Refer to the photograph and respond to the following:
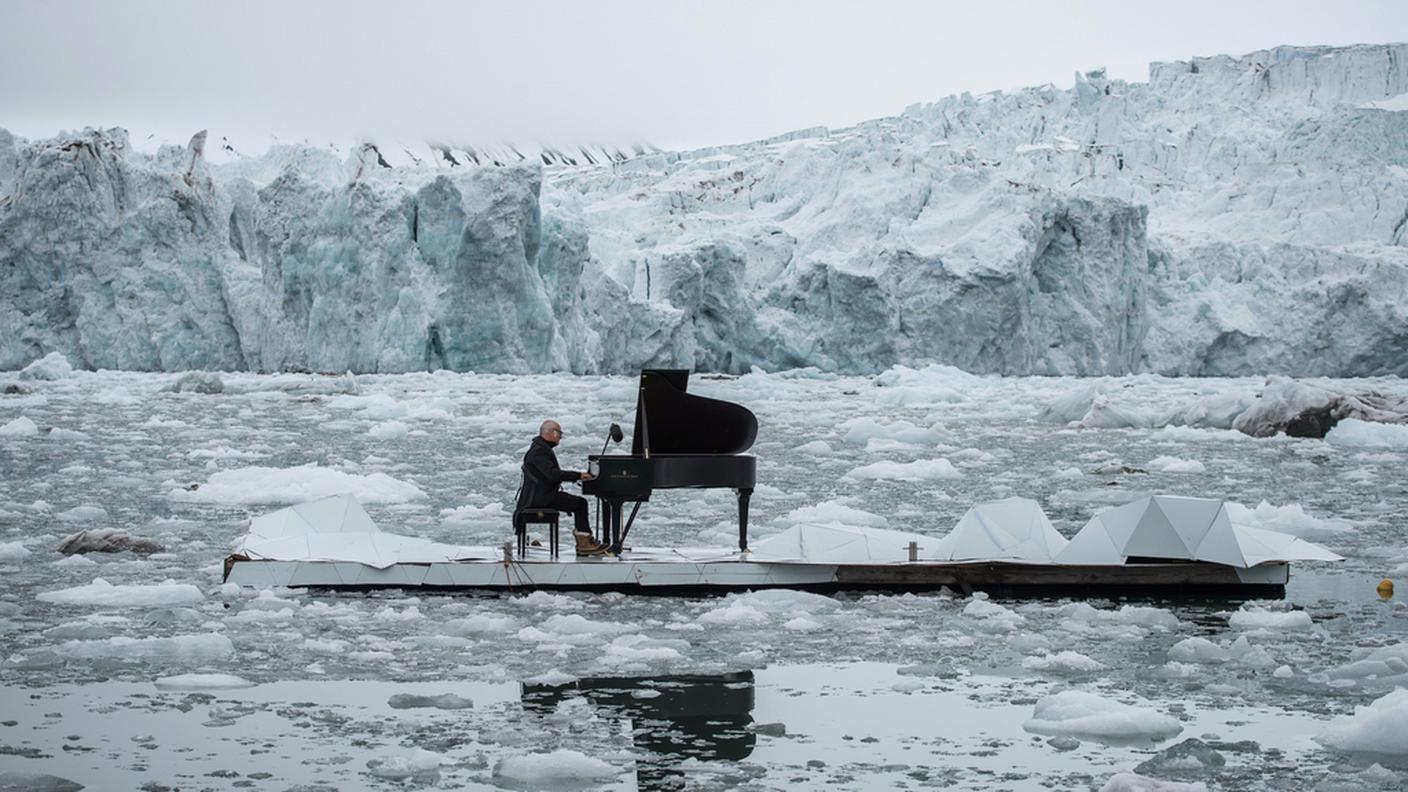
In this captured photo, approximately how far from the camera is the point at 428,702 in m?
5.65

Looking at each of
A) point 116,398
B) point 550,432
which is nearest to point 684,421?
point 550,432

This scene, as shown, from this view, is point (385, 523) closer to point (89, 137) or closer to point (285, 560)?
point (285, 560)

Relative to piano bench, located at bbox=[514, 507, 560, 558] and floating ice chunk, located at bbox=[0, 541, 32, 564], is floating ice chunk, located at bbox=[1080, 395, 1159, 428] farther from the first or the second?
floating ice chunk, located at bbox=[0, 541, 32, 564]

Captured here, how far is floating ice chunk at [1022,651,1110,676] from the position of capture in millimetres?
6383

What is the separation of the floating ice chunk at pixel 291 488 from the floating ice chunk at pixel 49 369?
23.6 m

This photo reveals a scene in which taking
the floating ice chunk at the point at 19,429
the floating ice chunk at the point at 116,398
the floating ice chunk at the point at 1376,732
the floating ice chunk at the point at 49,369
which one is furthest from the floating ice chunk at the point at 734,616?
the floating ice chunk at the point at 49,369

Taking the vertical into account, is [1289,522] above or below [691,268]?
below

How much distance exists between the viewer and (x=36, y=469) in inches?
600

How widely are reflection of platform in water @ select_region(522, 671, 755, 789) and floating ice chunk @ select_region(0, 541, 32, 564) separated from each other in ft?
15.9

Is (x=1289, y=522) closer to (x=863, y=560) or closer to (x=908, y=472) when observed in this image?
(x=863, y=560)

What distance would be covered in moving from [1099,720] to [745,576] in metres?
3.28

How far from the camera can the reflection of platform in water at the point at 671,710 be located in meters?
4.89

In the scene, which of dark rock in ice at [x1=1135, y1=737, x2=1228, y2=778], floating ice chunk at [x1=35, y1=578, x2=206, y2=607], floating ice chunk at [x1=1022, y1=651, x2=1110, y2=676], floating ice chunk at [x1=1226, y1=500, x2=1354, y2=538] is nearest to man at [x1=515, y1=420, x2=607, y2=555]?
floating ice chunk at [x1=35, y1=578, x2=206, y2=607]

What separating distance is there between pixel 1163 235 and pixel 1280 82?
3504 cm
